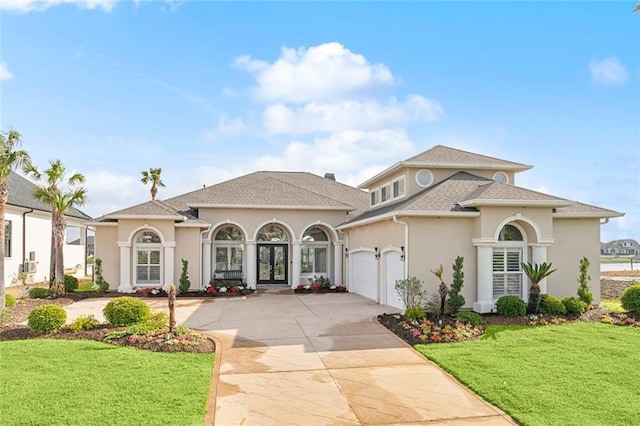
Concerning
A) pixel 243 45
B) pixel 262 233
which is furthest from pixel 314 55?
pixel 262 233

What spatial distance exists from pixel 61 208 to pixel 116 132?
4936 mm

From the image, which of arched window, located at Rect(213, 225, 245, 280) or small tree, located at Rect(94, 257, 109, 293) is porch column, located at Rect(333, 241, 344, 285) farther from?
small tree, located at Rect(94, 257, 109, 293)

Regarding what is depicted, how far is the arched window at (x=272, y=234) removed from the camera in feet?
78.9

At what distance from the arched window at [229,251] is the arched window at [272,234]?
1272mm

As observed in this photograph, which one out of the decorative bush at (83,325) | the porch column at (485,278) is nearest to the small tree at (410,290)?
the porch column at (485,278)

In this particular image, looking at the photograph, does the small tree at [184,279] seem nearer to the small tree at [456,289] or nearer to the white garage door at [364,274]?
the white garage door at [364,274]

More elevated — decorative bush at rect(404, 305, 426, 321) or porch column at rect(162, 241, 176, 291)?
porch column at rect(162, 241, 176, 291)

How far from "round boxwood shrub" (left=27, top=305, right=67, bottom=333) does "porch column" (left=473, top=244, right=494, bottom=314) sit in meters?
12.6

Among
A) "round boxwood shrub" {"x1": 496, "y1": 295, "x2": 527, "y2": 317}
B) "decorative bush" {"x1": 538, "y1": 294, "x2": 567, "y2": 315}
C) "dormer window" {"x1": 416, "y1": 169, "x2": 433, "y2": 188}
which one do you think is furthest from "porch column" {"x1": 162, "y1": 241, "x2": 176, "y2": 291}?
"decorative bush" {"x1": 538, "y1": 294, "x2": 567, "y2": 315}

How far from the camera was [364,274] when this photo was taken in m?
19.7

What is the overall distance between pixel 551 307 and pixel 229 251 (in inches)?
618

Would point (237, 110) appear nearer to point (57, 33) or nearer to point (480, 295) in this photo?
point (57, 33)

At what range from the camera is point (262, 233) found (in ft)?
79.1

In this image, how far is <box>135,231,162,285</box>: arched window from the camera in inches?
812
